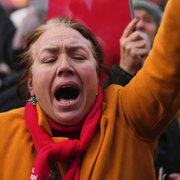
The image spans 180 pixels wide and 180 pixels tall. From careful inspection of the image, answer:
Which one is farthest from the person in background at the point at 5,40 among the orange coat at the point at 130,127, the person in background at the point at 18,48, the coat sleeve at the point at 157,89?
the coat sleeve at the point at 157,89

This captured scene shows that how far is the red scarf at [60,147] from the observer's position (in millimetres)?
1208

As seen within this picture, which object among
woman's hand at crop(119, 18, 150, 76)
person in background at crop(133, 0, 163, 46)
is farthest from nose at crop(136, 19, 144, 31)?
woman's hand at crop(119, 18, 150, 76)

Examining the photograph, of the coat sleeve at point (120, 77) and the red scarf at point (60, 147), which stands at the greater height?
the coat sleeve at point (120, 77)

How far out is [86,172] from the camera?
1261 millimetres

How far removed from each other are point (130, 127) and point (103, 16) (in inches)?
41.6

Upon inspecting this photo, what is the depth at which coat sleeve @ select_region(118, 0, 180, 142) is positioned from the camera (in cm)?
112

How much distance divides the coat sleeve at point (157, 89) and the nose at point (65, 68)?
35 centimetres

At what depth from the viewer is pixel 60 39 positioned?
1.48 m

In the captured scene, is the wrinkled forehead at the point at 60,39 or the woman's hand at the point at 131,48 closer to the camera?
the wrinkled forehead at the point at 60,39

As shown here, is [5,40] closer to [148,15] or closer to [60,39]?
[148,15]

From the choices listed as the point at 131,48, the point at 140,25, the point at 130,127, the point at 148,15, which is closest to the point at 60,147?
the point at 130,127

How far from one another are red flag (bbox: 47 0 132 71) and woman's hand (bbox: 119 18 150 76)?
140 millimetres

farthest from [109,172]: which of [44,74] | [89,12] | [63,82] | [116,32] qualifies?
[89,12]

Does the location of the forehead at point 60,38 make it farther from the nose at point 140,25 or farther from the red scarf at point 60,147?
the nose at point 140,25
